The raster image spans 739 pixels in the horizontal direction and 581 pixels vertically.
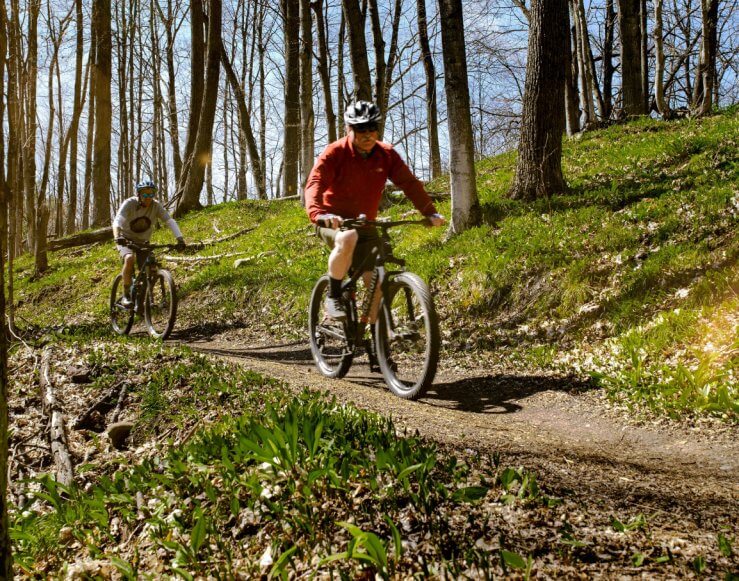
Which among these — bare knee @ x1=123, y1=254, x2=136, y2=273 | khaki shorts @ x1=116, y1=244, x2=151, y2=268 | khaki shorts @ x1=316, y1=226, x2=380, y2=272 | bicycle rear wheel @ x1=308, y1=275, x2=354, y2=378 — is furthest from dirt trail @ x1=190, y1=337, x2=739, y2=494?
bare knee @ x1=123, y1=254, x2=136, y2=273

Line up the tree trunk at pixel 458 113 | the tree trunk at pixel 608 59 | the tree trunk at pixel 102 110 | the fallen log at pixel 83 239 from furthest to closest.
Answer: the tree trunk at pixel 608 59
the tree trunk at pixel 102 110
the fallen log at pixel 83 239
the tree trunk at pixel 458 113

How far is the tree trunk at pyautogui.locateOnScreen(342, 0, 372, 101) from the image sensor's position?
11.7 metres

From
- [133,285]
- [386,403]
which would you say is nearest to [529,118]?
[386,403]

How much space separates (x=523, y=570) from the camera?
1935mm

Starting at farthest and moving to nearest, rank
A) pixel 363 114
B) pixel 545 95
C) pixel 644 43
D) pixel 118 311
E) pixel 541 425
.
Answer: pixel 644 43
pixel 118 311
pixel 545 95
pixel 363 114
pixel 541 425

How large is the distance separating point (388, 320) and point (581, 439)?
6.68ft

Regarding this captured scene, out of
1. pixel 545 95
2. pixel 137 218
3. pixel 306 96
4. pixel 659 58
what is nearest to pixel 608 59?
pixel 659 58

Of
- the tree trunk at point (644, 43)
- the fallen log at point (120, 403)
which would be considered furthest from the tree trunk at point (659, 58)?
the fallen log at point (120, 403)

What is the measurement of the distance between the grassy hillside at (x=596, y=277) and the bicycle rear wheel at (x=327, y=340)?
160cm

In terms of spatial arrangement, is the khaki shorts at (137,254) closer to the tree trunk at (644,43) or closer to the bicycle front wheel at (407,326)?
the bicycle front wheel at (407,326)

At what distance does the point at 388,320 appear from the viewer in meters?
5.32

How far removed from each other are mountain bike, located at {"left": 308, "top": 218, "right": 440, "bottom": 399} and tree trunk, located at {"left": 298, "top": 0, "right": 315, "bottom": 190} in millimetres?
10222

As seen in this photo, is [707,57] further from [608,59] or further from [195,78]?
[195,78]

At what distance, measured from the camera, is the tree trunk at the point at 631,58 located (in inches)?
619
